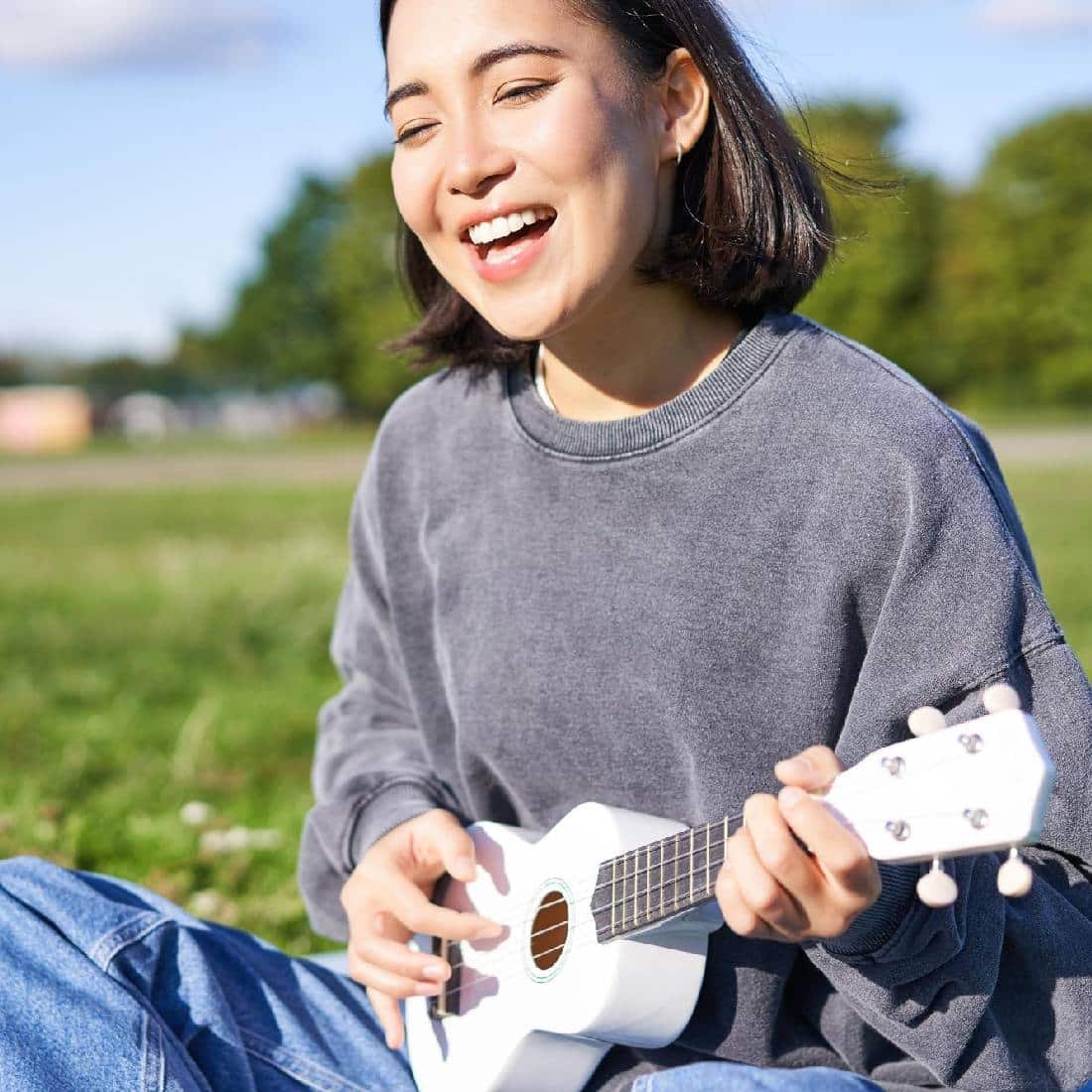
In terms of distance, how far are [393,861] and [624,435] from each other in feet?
2.43

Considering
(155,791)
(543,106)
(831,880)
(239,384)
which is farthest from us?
(239,384)

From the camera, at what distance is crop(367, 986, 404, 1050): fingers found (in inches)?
86.8

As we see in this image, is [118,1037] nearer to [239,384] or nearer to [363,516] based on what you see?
[363,516]

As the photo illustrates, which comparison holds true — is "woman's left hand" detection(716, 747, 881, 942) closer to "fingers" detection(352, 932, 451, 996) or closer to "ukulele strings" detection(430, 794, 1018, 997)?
"ukulele strings" detection(430, 794, 1018, 997)

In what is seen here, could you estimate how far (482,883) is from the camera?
227 cm

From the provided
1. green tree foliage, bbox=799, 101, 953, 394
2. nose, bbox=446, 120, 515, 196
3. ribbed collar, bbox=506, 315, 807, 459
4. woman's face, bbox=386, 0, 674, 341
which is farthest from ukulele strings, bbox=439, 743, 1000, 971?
green tree foliage, bbox=799, 101, 953, 394

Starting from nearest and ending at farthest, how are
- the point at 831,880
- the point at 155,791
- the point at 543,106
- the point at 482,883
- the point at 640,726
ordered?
the point at 831,880, the point at 543,106, the point at 640,726, the point at 482,883, the point at 155,791

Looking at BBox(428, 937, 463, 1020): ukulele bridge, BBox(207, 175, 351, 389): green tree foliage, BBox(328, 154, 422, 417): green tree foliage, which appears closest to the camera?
BBox(428, 937, 463, 1020): ukulele bridge

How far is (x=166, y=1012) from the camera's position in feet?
6.88

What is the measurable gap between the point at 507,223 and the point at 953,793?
3.31 ft

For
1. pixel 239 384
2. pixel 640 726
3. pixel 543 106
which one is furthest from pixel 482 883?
pixel 239 384

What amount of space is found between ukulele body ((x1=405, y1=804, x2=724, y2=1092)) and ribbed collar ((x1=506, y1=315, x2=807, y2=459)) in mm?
530

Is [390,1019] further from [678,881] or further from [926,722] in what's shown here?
[926,722]

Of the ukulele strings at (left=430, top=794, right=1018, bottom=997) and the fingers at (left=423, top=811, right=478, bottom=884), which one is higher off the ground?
the fingers at (left=423, top=811, right=478, bottom=884)
